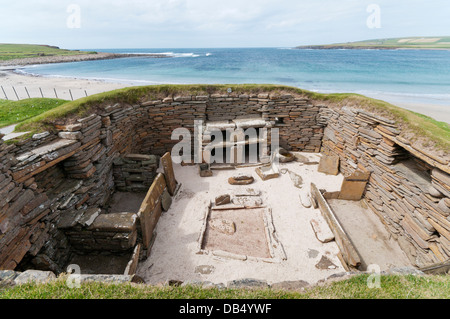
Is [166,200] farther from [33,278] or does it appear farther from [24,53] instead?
[24,53]

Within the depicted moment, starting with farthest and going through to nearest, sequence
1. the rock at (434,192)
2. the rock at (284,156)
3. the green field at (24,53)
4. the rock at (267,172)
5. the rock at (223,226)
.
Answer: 1. the green field at (24,53)
2. the rock at (284,156)
3. the rock at (267,172)
4. the rock at (223,226)
5. the rock at (434,192)

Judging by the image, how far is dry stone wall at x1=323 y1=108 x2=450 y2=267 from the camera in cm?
548

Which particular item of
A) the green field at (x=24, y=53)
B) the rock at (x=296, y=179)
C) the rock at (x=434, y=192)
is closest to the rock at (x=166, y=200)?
the rock at (x=296, y=179)

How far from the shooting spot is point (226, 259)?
6.03 meters

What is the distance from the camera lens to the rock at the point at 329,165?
391 inches

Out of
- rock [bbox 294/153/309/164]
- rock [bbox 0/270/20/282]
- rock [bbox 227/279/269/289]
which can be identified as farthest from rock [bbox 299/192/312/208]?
rock [bbox 0/270/20/282]

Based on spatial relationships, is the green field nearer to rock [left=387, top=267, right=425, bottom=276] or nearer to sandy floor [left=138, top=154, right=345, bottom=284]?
sandy floor [left=138, top=154, right=345, bottom=284]

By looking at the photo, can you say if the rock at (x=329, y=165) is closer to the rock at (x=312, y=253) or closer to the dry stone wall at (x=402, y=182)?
the dry stone wall at (x=402, y=182)

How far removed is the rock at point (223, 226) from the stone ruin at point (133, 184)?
1895mm

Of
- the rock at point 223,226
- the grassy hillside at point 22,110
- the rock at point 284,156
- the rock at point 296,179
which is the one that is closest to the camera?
the rock at point 223,226

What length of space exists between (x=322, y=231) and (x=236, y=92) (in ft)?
25.9

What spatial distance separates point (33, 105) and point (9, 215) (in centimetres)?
1001

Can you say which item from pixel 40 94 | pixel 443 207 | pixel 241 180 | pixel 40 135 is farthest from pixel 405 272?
pixel 40 94

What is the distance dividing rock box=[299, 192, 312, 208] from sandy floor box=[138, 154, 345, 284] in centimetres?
15
